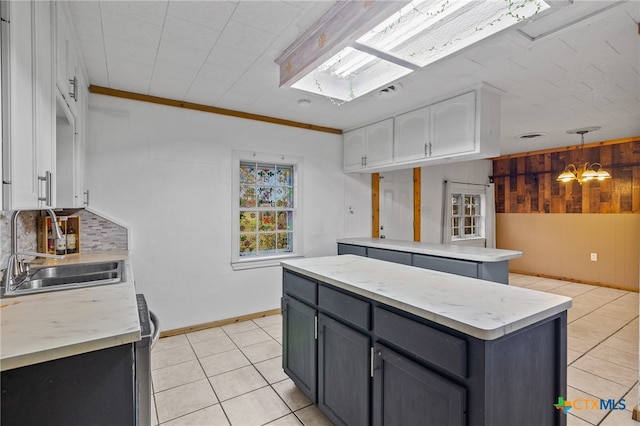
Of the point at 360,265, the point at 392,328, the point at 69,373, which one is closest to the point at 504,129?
the point at 360,265

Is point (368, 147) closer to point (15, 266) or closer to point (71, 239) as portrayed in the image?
point (71, 239)

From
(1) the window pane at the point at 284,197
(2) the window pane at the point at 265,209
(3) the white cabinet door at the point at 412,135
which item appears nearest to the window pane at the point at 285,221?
(2) the window pane at the point at 265,209

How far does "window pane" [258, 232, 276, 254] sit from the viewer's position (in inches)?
159

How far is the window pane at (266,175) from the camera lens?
13.2 feet

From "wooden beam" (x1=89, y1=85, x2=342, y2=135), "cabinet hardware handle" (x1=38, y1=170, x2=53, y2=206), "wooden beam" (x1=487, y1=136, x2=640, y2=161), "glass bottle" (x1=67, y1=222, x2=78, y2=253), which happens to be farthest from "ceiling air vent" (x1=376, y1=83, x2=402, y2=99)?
"wooden beam" (x1=487, y1=136, x2=640, y2=161)

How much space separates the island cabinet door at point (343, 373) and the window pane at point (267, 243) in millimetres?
2249

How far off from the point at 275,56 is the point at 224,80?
2.27ft

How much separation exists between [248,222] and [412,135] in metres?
2.20

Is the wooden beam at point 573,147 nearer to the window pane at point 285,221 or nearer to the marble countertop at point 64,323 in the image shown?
the window pane at point 285,221

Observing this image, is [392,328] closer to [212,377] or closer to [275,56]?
[212,377]

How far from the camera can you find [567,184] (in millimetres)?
5891

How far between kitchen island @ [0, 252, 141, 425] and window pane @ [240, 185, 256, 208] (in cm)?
265

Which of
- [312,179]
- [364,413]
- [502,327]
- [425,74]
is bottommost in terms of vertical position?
[364,413]

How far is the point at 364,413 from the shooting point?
160cm
